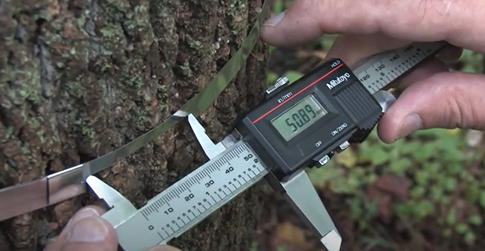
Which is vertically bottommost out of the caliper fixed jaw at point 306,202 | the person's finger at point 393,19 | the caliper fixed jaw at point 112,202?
the caliper fixed jaw at point 306,202

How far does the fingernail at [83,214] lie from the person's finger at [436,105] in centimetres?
62

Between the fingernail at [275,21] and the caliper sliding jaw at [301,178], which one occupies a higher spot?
the fingernail at [275,21]

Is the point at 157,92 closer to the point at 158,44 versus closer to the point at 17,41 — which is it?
the point at 158,44

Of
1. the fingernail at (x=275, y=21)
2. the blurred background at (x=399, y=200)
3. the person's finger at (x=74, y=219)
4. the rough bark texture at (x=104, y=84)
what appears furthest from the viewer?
the blurred background at (x=399, y=200)

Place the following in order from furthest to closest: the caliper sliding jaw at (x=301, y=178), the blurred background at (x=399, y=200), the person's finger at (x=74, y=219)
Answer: the blurred background at (x=399, y=200)
the caliper sliding jaw at (x=301, y=178)
the person's finger at (x=74, y=219)

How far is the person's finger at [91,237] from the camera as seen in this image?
3.27 feet

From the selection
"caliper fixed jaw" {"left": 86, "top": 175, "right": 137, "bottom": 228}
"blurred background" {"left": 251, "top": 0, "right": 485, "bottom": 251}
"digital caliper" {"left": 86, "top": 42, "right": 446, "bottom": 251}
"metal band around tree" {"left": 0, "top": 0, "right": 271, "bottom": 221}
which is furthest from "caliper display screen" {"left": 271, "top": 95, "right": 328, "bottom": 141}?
Result: "blurred background" {"left": 251, "top": 0, "right": 485, "bottom": 251}

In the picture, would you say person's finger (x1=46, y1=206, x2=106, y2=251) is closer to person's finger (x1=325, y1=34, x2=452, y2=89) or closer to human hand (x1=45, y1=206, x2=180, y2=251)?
human hand (x1=45, y1=206, x2=180, y2=251)

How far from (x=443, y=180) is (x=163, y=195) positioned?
1480 mm

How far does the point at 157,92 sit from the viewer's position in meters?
1.13

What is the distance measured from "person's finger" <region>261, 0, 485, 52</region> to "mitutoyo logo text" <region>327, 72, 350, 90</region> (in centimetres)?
9

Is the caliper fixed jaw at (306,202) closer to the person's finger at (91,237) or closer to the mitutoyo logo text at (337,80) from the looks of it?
the mitutoyo logo text at (337,80)

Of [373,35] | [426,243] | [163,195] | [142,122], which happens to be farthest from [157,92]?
[426,243]

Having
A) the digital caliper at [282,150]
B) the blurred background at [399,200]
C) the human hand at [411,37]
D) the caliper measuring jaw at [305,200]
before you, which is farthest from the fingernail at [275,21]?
the blurred background at [399,200]
